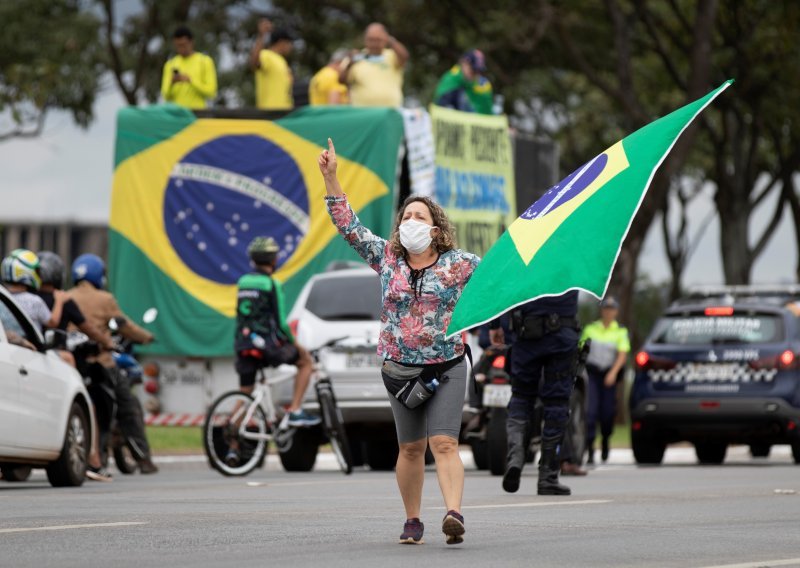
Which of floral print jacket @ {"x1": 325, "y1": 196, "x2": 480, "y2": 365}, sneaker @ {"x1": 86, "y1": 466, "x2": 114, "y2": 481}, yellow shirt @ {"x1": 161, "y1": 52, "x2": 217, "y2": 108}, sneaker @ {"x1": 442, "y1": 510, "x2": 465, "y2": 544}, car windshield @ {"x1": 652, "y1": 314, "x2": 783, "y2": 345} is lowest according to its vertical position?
sneaker @ {"x1": 442, "y1": 510, "x2": 465, "y2": 544}

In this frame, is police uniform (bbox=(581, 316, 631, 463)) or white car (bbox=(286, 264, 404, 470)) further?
police uniform (bbox=(581, 316, 631, 463))

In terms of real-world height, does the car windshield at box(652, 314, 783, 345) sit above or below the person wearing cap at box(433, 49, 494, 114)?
below

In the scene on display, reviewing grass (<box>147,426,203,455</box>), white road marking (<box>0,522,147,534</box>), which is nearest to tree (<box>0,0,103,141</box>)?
grass (<box>147,426,203,455</box>)

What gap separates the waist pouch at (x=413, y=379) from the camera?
9.77 meters

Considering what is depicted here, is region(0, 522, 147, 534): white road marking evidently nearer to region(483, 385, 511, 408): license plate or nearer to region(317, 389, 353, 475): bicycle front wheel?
region(317, 389, 353, 475): bicycle front wheel

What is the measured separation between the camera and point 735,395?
2012 centimetres

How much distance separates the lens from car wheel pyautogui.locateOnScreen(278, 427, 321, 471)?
18.7 m

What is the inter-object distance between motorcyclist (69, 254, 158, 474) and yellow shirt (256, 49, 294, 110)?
16.4ft

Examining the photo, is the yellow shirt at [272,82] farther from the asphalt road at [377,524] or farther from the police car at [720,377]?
the asphalt road at [377,524]

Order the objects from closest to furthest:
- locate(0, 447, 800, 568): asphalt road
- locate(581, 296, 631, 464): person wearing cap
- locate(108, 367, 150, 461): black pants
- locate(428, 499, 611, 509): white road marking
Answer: locate(0, 447, 800, 568): asphalt road
locate(428, 499, 611, 509): white road marking
locate(108, 367, 150, 461): black pants
locate(581, 296, 631, 464): person wearing cap

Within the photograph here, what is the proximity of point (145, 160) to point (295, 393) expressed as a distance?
14.5ft

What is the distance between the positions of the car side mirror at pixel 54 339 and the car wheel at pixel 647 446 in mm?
7528

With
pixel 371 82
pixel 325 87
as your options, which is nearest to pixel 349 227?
pixel 371 82

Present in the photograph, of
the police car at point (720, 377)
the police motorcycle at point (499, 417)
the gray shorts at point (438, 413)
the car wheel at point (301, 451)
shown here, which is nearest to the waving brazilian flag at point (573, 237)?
the gray shorts at point (438, 413)
